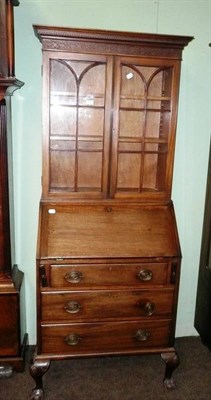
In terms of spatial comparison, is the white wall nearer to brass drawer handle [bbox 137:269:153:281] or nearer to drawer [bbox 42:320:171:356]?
drawer [bbox 42:320:171:356]

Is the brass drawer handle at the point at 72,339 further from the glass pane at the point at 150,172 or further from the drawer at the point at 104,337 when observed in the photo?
the glass pane at the point at 150,172

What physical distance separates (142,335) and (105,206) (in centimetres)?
79

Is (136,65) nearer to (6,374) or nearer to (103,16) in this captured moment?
(103,16)

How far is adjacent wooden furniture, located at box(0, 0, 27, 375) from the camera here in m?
1.75

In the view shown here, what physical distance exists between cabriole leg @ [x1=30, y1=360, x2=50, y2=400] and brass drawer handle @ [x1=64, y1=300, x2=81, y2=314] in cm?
33

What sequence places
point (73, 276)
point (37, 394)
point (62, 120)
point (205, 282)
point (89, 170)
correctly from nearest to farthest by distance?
point (73, 276) < point (37, 394) < point (62, 120) < point (89, 170) < point (205, 282)

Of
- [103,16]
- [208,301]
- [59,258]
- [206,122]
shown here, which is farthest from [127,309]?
[103,16]

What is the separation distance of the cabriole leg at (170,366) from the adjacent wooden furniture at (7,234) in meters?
0.89

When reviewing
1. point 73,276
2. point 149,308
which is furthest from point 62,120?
point 149,308

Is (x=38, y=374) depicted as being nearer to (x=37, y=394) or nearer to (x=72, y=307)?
(x=37, y=394)

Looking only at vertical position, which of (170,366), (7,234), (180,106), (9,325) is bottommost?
(170,366)

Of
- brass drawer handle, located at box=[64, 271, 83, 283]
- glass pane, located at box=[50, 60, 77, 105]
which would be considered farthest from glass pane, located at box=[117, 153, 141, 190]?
brass drawer handle, located at box=[64, 271, 83, 283]

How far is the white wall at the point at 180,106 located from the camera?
6.68 feet

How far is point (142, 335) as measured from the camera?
197cm
